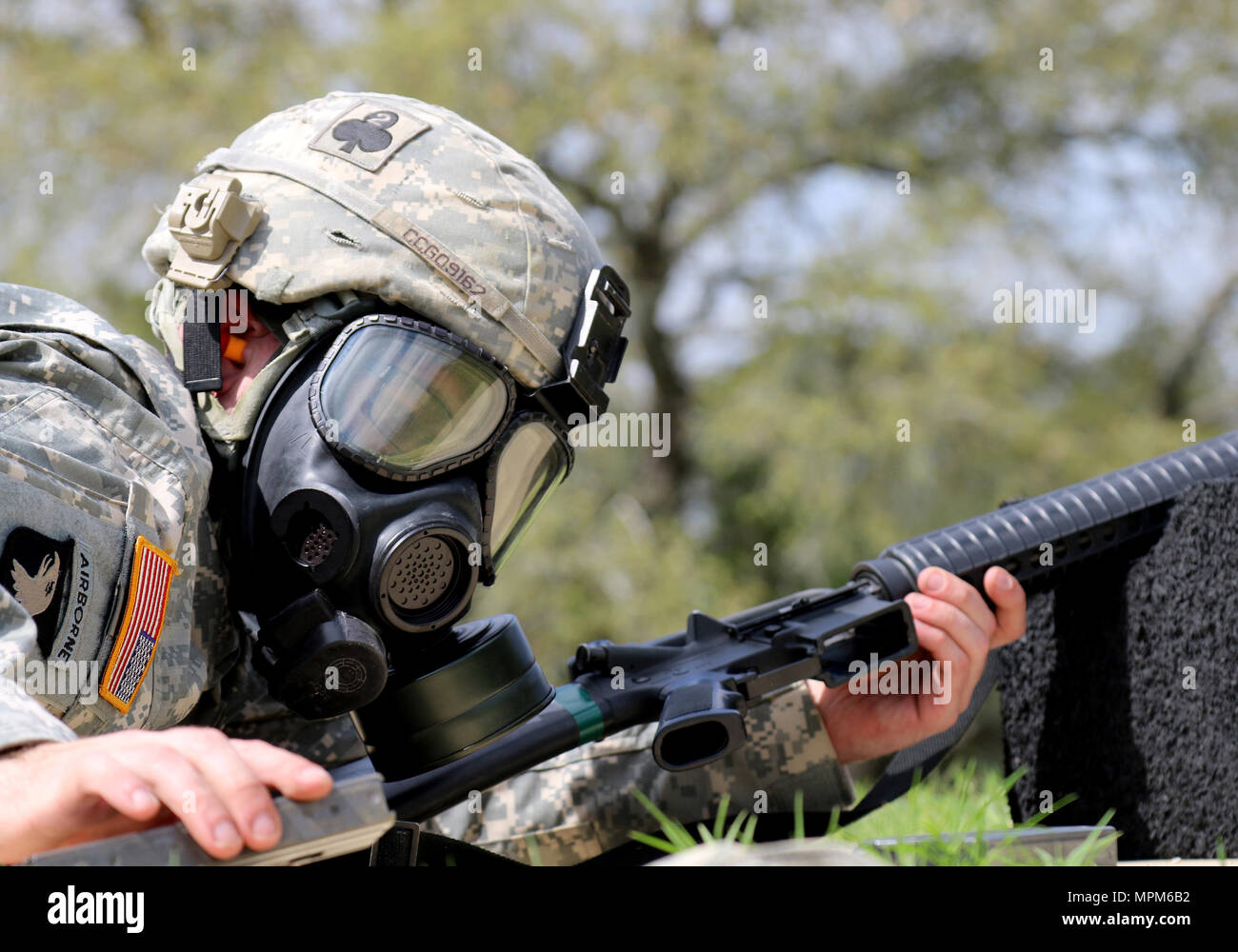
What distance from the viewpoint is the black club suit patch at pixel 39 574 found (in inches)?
56.9

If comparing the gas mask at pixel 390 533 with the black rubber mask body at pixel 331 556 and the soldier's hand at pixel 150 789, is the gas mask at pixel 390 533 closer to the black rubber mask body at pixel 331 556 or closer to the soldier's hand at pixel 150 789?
the black rubber mask body at pixel 331 556

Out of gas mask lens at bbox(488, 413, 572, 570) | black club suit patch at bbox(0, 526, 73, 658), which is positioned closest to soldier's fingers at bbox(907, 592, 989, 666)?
gas mask lens at bbox(488, 413, 572, 570)

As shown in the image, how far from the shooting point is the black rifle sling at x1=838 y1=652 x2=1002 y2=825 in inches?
102

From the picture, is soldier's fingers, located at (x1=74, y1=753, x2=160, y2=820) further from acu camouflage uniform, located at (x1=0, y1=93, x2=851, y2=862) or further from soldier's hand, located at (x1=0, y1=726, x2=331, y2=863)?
acu camouflage uniform, located at (x1=0, y1=93, x2=851, y2=862)

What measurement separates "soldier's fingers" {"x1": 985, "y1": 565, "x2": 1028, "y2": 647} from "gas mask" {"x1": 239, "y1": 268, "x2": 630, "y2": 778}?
0.95 meters

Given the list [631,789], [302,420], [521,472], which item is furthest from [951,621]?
[302,420]

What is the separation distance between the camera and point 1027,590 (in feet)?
8.32

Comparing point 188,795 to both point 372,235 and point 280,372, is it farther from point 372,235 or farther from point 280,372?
point 372,235

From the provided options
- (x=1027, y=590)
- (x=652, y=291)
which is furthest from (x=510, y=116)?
(x=1027, y=590)

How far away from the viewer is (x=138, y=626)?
167 cm

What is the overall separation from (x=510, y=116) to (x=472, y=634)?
7.54 metres

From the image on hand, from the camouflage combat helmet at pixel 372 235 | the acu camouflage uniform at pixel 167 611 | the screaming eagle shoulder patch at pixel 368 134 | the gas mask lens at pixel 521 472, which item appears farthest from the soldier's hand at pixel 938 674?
the screaming eagle shoulder patch at pixel 368 134

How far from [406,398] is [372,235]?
12.4 inches
